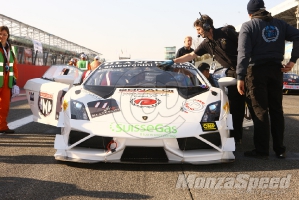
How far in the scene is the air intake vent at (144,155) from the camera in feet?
11.5

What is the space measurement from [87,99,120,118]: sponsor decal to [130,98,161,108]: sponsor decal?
0.20m

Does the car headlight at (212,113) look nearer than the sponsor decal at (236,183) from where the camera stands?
No

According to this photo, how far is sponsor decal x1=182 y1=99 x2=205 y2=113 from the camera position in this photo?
3.80m

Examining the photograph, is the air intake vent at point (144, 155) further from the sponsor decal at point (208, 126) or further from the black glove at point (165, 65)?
the black glove at point (165, 65)

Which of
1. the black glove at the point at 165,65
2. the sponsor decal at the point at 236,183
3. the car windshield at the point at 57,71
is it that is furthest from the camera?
the car windshield at the point at 57,71

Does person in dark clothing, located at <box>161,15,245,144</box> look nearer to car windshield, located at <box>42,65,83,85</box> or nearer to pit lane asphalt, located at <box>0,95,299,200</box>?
pit lane asphalt, located at <box>0,95,299,200</box>

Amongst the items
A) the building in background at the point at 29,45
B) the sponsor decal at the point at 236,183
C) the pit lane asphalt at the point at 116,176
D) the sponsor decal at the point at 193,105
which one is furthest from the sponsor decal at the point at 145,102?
the building in background at the point at 29,45

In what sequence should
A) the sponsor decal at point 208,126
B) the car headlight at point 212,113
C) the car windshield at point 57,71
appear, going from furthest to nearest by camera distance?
the car windshield at point 57,71 < the car headlight at point 212,113 < the sponsor decal at point 208,126

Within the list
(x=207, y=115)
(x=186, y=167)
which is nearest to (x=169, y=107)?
(x=207, y=115)

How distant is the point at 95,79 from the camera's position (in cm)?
468

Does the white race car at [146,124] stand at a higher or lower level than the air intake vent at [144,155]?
higher

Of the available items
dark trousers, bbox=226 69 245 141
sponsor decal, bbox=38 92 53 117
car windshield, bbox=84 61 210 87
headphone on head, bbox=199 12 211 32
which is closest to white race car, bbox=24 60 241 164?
car windshield, bbox=84 61 210 87

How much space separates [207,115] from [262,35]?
3.97 ft

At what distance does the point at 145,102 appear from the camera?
12.8 ft
